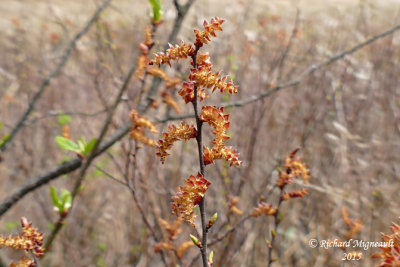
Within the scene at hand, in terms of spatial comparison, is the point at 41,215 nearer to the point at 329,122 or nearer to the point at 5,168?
the point at 5,168

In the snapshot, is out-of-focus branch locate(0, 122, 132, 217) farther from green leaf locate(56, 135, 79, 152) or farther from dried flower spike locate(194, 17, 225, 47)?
dried flower spike locate(194, 17, 225, 47)

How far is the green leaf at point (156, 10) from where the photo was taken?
1.01 m

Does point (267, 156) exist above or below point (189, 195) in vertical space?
above

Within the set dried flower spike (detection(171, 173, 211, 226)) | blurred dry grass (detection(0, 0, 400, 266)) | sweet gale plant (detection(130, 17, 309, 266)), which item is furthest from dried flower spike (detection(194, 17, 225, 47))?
blurred dry grass (detection(0, 0, 400, 266))

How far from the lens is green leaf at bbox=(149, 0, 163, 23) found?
3.32ft

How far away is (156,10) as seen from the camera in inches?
41.1

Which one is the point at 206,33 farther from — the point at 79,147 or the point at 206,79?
the point at 79,147

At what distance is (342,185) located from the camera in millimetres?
2754

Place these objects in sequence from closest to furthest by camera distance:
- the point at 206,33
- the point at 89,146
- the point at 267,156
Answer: the point at 206,33 → the point at 89,146 → the point at 267,156

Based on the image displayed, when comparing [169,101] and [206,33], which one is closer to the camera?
[206,33]

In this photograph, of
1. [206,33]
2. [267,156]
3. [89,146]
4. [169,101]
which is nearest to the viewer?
[206,33]

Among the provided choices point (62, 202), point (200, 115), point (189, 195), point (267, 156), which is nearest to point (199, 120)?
point (200, 115)

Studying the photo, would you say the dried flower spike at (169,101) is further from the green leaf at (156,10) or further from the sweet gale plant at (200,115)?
the sweet gale plant at (200,115)

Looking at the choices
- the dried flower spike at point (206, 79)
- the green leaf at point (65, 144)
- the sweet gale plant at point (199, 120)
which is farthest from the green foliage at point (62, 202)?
the dried flower spike at point (206, 79)
